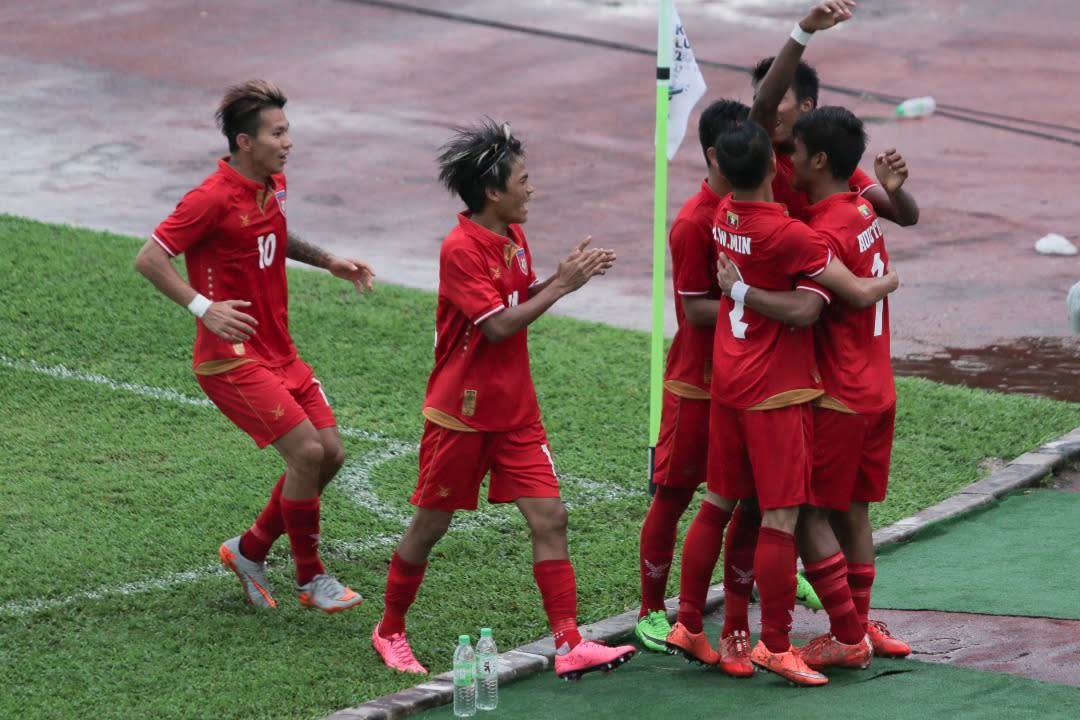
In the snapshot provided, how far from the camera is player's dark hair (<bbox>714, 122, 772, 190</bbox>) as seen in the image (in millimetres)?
5582

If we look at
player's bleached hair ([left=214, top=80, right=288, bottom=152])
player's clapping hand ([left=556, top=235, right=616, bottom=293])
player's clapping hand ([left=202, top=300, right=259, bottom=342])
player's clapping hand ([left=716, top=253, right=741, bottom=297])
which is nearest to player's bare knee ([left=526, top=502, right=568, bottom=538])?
player's clapping hand ([left=556, top=235, right=616, bottom=293])

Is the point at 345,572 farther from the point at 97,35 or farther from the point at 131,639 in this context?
the point at 97,35

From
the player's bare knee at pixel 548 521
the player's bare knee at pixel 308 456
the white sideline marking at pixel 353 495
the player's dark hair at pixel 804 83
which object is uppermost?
the player's dark hair at pixel 804 83

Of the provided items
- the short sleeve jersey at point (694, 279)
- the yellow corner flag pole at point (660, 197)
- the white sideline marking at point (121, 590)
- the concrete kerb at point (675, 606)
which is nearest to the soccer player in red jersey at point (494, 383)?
the concrete kerb at point (675, 606)

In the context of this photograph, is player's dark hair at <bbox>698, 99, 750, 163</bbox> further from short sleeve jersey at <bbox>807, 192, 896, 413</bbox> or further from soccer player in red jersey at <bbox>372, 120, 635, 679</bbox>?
soccer player in red jersey at <bbox>372, 120, 635, 679</bbox>

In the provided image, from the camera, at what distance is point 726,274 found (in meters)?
5.73

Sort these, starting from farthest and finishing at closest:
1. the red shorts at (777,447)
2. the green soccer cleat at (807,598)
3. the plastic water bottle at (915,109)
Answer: the plastic water bottle at (915,109) → the green soccer cleat at (807,598) → the red shorts at (777,447)

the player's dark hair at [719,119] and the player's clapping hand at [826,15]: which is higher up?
the player's clapping hand at [826,15]

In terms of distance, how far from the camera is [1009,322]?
11484 mm

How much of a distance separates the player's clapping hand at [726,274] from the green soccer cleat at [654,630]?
144cm

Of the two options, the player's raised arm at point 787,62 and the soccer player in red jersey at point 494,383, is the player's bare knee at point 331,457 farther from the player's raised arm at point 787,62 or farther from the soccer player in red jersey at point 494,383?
the player's raised arm at point 787,62

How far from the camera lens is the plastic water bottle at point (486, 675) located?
5722mm

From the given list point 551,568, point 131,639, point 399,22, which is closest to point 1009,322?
point 551,568

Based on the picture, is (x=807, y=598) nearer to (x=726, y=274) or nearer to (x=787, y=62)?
(x=726, y=274)
